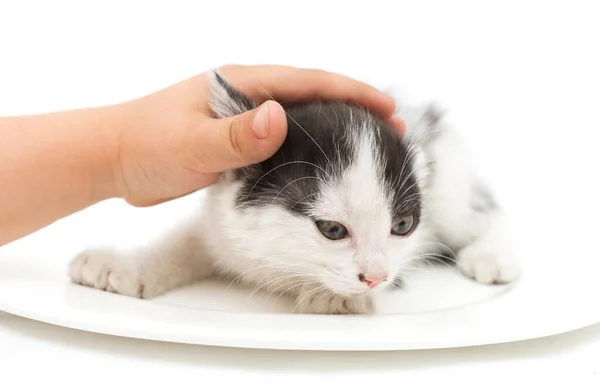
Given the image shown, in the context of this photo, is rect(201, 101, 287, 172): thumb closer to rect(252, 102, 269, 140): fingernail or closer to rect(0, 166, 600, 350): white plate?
rect(252, 102, 269, 140): fingernail

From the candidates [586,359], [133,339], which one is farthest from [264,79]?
[586,359]

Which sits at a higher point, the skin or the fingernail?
the fingernail

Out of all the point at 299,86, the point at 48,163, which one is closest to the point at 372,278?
the point at 299,86

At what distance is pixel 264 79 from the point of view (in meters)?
2.26

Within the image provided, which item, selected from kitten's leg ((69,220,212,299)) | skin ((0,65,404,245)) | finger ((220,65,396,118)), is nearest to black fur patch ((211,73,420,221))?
skin ((0,65,404,245))

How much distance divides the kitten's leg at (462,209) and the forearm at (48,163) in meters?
1.19

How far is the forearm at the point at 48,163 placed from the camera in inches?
86.2

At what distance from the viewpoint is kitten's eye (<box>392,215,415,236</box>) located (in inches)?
75.6

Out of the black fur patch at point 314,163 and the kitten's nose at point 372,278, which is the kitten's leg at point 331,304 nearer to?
the kitten's nose at point 372,278

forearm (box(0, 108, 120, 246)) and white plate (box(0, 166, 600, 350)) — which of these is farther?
forearm (box(0, 108, 120, 246))

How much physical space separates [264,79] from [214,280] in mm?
748

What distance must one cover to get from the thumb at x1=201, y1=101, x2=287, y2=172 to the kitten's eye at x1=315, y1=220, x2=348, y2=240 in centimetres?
25

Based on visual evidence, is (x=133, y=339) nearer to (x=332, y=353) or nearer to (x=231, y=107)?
(x=332, y=353)

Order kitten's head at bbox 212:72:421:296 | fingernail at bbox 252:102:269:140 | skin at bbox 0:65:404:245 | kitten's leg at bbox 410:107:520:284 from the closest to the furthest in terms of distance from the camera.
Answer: fingernail at bbox 252:102:269:140, kitten's head at bbox 212:72:421:296, skin at bbox 0:65:404:245, kitten's leg at bbox 410:107:520:284
